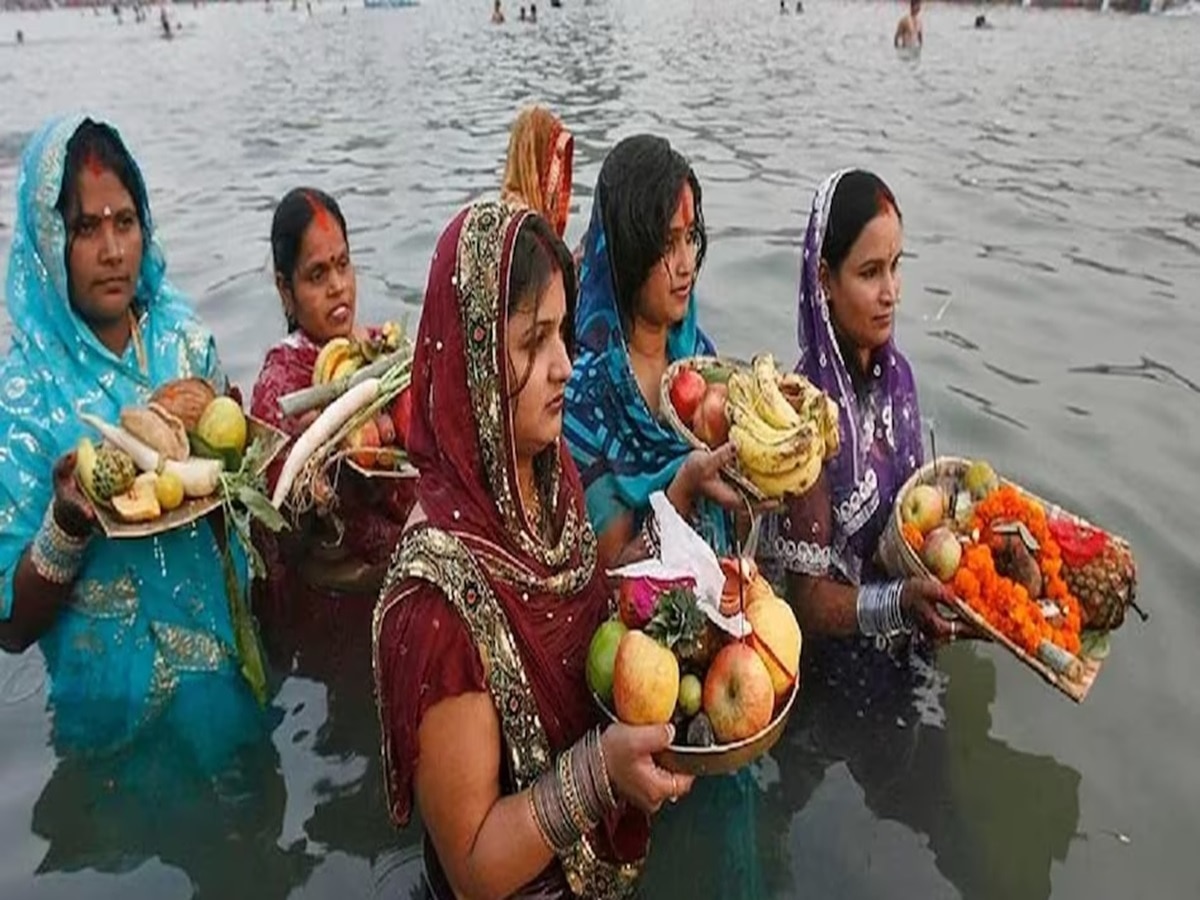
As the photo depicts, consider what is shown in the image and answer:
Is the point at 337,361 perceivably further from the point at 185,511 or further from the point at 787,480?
the point at 787,480

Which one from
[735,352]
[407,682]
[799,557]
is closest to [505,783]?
[407,682]

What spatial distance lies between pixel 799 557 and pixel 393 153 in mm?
14096

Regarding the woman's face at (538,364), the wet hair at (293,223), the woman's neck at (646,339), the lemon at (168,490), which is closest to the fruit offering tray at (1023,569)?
the woman's neck at (646,339)

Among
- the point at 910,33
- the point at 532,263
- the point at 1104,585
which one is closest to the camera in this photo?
the point at 532,263

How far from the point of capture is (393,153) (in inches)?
642

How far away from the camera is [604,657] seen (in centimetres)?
237

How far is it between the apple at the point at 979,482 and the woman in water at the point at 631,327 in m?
0.89

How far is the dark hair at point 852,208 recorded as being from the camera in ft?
11.7

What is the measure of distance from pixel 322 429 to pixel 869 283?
193 cm

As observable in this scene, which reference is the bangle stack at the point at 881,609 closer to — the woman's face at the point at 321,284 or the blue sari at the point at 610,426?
the blue sari at the point at 610,426

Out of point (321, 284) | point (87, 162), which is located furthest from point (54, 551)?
point (321, 284)

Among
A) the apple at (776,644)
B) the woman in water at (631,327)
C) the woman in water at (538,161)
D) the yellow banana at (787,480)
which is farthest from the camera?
the woman in water at (538,161)

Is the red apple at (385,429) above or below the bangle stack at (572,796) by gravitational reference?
above

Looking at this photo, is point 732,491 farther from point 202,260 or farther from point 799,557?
point 202,260
